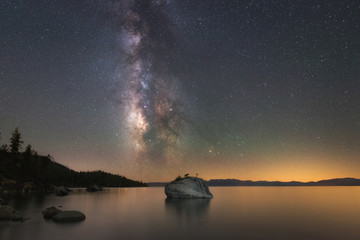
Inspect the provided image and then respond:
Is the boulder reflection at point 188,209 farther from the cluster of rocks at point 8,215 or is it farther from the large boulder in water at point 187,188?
the cluster of rocks at point 8,215

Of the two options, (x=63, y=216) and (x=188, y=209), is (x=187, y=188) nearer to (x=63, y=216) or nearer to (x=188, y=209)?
(x=188, y=209)

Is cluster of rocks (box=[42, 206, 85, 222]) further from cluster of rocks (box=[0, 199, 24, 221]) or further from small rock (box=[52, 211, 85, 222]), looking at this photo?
cluster of rocks (box=[0, 199, 24, 221])

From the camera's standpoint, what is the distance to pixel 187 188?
64812mm

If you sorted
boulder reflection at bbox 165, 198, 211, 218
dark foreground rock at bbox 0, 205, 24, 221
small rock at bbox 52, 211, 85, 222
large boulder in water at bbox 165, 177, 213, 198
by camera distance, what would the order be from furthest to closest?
large boulder in water at bbox 165, 177, 213, 198
boulder reflection at bbox 165, 198, 211, 218
small rock at bbox 52, 211, 85, 222
dark foreground rock at bbox 0, 205, 24, 221

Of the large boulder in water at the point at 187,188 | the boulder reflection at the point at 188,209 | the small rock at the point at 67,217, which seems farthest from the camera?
the large boulder in water at the point at 187,188

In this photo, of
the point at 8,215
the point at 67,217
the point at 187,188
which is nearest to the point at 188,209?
the point at 67,217

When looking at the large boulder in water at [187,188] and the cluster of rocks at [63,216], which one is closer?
the cluster of rocks at [63,216]

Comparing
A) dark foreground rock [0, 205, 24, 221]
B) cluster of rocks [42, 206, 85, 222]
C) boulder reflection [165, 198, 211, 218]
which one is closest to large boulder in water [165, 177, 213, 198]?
boulder reflection [165, 198, 211, 218]

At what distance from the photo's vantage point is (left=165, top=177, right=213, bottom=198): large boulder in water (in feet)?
213

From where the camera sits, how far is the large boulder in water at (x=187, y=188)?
64.9 m

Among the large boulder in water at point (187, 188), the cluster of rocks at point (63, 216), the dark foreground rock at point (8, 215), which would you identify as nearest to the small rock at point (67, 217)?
the cluster of rocks at point (63, 216)

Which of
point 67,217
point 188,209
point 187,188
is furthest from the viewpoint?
point 187,188

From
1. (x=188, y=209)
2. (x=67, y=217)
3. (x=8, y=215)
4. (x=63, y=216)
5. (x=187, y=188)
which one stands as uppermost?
(x=187, y=188)

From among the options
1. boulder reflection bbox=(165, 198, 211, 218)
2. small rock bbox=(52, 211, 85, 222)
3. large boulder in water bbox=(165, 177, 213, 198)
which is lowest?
boulder reflection bbox=(165, 198, 211, 218)
